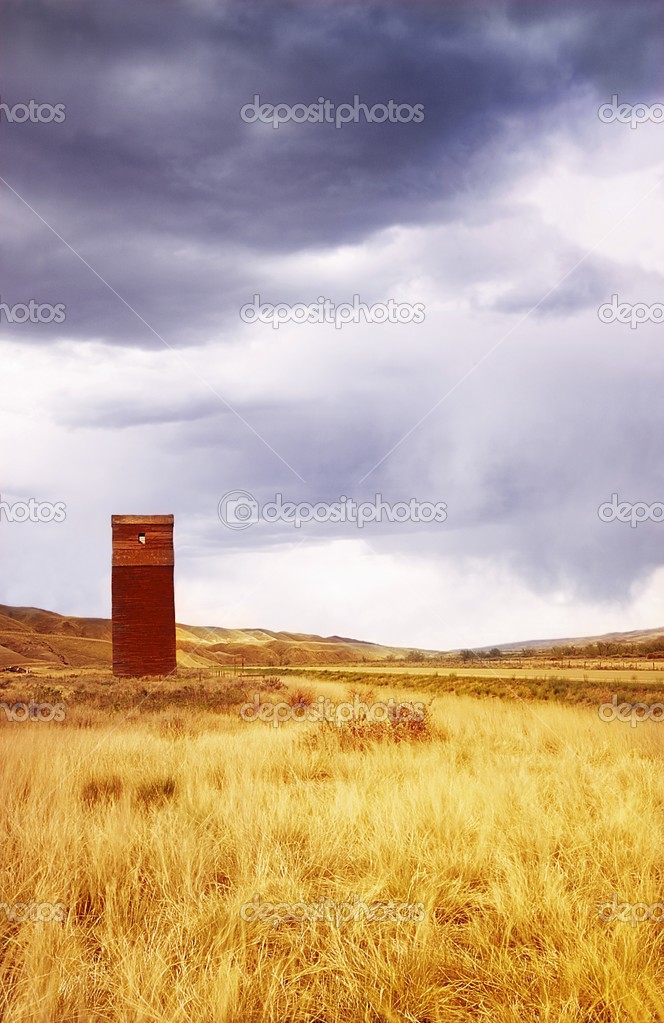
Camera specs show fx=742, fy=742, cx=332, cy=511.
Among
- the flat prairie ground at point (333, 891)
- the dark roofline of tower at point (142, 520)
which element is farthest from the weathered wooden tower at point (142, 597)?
the flat prairie ground at point (333, 891)

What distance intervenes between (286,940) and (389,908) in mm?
674

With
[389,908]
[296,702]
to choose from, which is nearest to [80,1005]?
[389,908]

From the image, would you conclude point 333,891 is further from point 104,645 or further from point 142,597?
point 104,645

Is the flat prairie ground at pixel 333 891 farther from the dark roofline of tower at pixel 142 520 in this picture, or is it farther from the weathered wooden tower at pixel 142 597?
the dark roofline of tower at pixel 142 520

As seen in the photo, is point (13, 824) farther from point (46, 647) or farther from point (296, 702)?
point (46, 647)

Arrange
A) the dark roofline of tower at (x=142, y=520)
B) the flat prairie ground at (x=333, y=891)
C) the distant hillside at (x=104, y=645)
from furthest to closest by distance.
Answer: the distant hillside at (x=104, y=645) < the dark roofline of tower at (x=142, y=520) < the flat prairie ground at (x=333, y=891)

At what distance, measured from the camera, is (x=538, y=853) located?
5.12 m

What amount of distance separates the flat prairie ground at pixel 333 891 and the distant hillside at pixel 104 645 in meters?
41.6

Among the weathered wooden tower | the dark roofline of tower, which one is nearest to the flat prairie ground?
the weathered wooden tower

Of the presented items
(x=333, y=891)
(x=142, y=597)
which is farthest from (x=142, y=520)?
(x=333, y=891)

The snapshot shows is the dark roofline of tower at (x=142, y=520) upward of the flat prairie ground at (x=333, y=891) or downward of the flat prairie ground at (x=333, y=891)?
upward

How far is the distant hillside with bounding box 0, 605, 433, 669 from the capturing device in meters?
65.2

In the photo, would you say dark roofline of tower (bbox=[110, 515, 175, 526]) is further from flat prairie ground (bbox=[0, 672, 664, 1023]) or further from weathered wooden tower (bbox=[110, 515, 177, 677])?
flat prairie ground (bbox=[0, 672, 664, 1023])

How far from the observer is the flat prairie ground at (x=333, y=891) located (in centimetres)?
346
